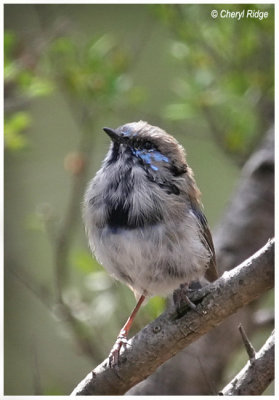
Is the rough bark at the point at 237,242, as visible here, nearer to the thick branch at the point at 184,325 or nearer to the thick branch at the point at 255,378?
the thick branch at the point at 184,325

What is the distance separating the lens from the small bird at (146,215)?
12.4ft

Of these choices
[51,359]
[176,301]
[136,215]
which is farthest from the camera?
[51,359]

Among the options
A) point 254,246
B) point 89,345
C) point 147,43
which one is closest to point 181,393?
point 89,345

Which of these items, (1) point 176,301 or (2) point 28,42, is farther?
(2) point 28,42

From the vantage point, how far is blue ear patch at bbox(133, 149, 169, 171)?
394cm

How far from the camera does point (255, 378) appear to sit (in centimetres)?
333

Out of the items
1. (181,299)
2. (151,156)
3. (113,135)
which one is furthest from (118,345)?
(113,135)

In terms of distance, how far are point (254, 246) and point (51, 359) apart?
100 inches

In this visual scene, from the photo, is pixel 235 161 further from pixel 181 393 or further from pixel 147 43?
pixel 181 393

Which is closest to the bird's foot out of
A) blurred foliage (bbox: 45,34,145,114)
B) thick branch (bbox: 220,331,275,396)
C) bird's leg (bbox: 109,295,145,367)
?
bird's leg (bbox: 109,295,145,367)

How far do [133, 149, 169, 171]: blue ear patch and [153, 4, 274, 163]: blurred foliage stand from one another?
3.00 ft

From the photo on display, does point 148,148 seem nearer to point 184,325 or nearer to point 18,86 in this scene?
point 184,325

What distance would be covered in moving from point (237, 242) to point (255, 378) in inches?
74.7

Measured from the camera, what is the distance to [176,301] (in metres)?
3.51
